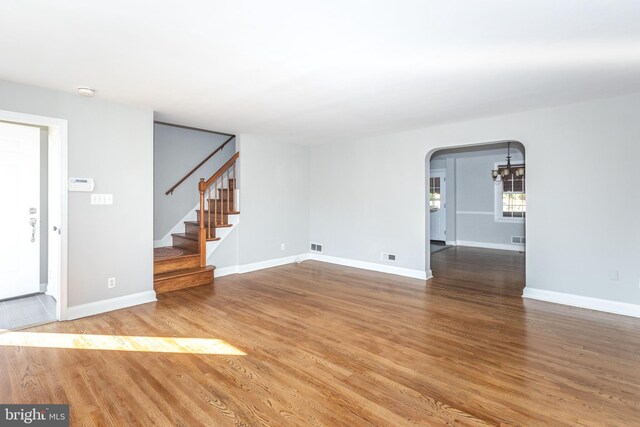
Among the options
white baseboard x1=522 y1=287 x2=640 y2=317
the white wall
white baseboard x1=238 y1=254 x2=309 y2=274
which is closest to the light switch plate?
white baseboard x1=238 y1=254 x2=309 y2=274

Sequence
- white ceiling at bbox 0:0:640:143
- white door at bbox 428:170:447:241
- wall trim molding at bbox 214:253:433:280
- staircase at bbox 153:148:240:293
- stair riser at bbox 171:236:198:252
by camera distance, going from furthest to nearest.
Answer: white door at bbox 428:170:447:241
wall trim molding at bbox 214:253:433:280
stair riser at bbox 171:236:198:252
staircase at bbox 153:148:240:293
white ceiling at bbox 0:0:640:143

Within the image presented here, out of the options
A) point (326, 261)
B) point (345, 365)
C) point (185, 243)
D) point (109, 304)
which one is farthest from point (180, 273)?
point (345, 365)

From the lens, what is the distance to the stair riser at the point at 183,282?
4509 millimetres

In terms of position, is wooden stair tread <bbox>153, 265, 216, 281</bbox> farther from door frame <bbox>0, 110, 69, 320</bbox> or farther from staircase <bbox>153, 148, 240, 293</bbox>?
door frame <bbox>0, 110, 69, 320</bbox>

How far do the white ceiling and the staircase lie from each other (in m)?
1.87

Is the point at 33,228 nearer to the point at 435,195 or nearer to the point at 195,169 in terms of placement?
the point at 195,169

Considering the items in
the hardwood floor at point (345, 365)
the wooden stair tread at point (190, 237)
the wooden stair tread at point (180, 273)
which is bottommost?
the hardwood floor at point (345, 365)

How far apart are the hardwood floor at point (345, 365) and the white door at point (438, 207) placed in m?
5.24

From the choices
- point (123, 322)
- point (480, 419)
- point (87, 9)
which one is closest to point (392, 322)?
point (480, 419)

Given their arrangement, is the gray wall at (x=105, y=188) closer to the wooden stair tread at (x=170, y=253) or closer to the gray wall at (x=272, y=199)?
the wooden stair tread at (x=170, y=253)

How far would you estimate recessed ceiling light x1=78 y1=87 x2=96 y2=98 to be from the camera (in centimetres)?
335

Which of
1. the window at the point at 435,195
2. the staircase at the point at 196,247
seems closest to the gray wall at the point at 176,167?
the staircase at the point at 196,247

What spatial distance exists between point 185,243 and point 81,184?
217 cm

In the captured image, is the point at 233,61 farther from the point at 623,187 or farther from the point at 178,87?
the point at 623,187
